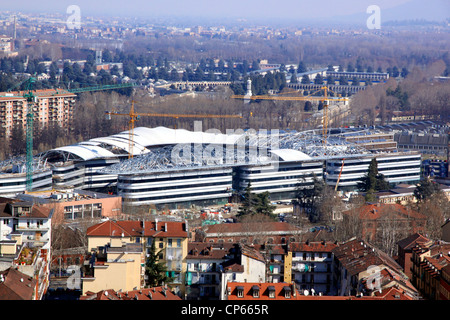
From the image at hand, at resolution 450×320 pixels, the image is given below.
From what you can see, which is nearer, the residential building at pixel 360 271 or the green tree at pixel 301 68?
the residential building at pixel 360 271

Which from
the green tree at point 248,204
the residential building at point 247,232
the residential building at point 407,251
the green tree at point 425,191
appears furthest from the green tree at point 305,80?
the residential building at point 407,251

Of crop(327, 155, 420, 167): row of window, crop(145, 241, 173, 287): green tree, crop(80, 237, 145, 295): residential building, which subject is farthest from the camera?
crop(327, 155, 420, 167): row of window

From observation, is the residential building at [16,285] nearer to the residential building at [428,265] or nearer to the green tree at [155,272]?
the green tree at [155,272]

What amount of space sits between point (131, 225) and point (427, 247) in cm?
312

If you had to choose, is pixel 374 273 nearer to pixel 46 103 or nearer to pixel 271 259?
pixel 271 259

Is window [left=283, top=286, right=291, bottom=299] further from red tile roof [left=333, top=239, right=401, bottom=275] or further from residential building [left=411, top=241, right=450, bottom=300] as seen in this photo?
residential building [left=411, top=241, right=450, bottom=300]

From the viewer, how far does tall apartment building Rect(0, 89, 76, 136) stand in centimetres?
2152

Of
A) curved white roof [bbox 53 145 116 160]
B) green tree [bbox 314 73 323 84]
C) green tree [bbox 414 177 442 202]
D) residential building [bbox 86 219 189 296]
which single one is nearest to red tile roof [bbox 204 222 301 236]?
residential building [bbox 86 219 189 296]

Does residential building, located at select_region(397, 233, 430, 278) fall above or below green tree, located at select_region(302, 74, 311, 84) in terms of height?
below

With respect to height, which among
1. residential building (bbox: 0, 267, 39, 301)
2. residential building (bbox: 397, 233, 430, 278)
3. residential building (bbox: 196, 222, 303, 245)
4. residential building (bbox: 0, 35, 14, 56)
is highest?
residential building (bbox: 0, 35, 14, 56)

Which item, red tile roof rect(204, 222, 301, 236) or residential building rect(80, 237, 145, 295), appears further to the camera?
red tile roof rect(204, 222, 301, 236)

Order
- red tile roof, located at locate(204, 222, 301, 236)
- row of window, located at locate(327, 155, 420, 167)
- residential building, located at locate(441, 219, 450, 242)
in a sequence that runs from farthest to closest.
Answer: row of window, located at locate(327, 155, 420, 167)
red tile roof, located at locate(204, 222, 301, 236)
residential building, located at locate(441, 219, 450, 242)

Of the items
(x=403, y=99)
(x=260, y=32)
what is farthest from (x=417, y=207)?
(x=260, y=32)

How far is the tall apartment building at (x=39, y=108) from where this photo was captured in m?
21.5
